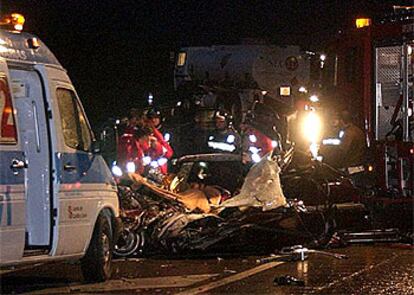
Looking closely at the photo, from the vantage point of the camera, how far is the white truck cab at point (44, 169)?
9.27 m

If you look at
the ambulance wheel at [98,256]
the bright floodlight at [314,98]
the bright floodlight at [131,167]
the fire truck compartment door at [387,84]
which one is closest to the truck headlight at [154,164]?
the bright floodlight at [131,167]

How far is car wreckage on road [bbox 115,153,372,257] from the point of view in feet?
43.0

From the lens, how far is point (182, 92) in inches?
1116

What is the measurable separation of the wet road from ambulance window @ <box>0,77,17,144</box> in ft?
5.94

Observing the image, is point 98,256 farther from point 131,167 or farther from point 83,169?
point 131,167

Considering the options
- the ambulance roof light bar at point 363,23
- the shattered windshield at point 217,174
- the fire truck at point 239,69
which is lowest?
the shattered windshield at point 217,174

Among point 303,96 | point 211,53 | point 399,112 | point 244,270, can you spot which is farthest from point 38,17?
point 244,270

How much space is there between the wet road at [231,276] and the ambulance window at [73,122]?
4.74 feet

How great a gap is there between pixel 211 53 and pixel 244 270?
18.4 metres

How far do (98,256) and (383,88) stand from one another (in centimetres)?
669

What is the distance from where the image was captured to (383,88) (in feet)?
52.2

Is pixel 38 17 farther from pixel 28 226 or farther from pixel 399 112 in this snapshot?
pixel 28 226

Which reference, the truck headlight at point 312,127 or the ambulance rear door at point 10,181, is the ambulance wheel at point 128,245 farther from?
the truck headlight at point 312,127

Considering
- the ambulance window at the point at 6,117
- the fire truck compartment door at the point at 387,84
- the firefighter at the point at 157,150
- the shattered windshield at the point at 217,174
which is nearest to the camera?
the ambulance window at the point at 6,117
